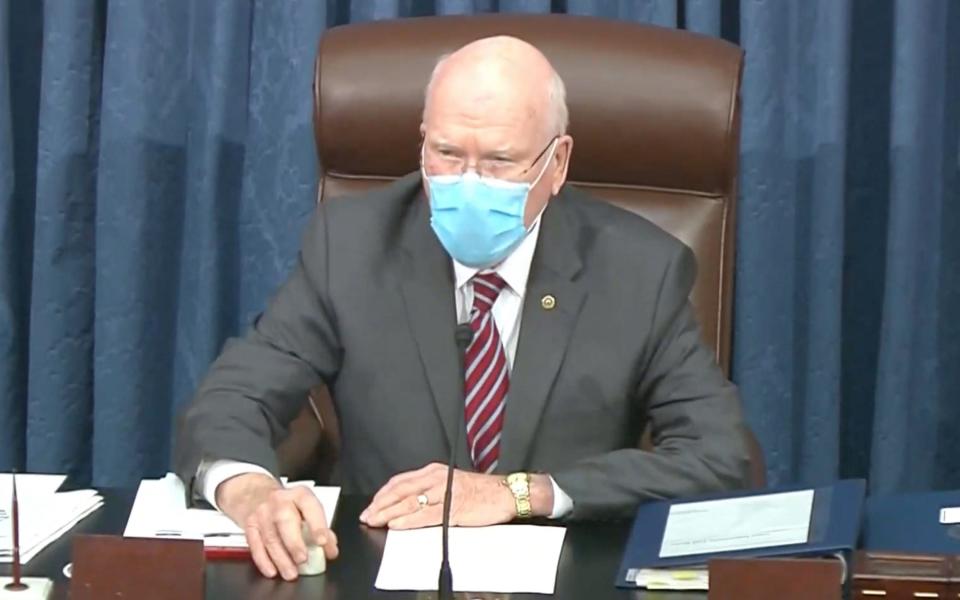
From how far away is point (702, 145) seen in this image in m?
2.43

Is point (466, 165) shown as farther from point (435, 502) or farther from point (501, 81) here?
point (435, 502)

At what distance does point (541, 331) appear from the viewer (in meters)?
2.22

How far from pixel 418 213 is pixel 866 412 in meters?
1.22

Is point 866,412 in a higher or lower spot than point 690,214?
lower

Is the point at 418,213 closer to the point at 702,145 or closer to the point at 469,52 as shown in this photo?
the point at 469,52

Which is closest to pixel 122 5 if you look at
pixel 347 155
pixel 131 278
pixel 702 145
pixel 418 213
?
pixel 131 278

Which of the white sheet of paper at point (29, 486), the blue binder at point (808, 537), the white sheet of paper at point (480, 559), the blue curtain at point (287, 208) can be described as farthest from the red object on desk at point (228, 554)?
the blue curtain at point (287, 208)

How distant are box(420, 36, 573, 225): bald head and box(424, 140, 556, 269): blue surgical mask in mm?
19

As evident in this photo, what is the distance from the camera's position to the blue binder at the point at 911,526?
1663 mm

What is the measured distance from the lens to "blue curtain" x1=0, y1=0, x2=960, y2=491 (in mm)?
2955

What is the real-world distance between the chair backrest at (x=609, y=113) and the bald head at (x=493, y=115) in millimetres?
258

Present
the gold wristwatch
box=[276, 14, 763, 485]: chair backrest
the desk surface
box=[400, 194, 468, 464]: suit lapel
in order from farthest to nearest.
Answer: box=[276, 14, 763, 485]: chair backrest < box=[400, 194, 468, 464]: suit lapel < the gold wristwatch < the desk surface

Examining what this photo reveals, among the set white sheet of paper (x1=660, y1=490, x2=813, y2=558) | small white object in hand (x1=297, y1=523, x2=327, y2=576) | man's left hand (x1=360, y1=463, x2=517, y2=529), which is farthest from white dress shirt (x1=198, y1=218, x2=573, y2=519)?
small white object in hand (x1=297, y1=523, x2=327, y2=576)

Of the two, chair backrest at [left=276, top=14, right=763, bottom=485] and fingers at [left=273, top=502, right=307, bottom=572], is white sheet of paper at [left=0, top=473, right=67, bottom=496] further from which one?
chair backrest at [left=276, top=14, right=763, bottom=485]
